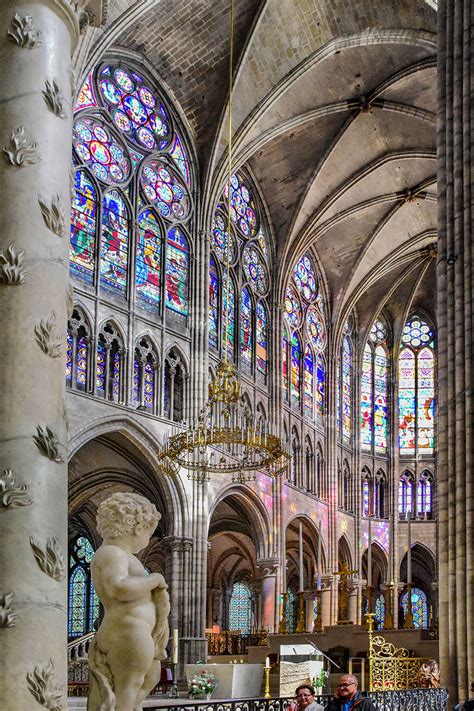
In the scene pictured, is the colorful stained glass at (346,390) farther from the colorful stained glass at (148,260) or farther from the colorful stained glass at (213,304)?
the colorful stained glass at (148,260)

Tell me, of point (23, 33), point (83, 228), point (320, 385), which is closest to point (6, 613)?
point (23, 33)

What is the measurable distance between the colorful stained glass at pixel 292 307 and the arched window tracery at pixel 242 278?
2.07 metres

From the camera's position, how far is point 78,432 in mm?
22453

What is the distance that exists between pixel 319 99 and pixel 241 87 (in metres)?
2.46

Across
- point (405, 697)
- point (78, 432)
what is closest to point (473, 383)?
point (405, 697)

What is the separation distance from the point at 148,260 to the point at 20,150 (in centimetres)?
2164

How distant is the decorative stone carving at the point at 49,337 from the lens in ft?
13.6

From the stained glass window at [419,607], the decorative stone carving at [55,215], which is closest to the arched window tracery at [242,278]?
the stained glass window at [419,607]

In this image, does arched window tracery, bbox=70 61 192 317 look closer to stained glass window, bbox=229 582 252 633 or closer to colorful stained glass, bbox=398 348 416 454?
stained glass window, bbox=229 582 252 633

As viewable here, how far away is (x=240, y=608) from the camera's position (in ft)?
122

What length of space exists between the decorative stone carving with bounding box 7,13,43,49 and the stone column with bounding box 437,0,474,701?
11349 mm

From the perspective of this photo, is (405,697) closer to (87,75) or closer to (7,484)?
(7,484)

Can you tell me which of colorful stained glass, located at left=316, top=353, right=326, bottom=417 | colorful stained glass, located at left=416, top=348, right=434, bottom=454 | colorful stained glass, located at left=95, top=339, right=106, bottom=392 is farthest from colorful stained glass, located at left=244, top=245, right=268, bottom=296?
colorful stained glass, located at left=416, top=348, right=434, bottom=454

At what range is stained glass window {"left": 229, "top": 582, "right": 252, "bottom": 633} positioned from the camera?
1447 inches
